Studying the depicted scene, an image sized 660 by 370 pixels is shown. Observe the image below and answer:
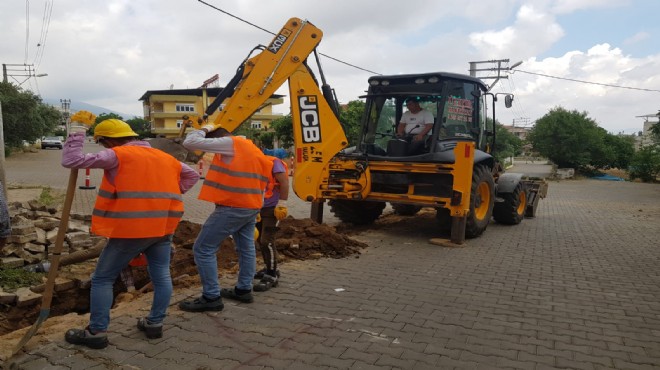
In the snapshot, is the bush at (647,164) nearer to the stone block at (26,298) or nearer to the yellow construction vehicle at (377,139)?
the yellow construction vehicle at (377,139)

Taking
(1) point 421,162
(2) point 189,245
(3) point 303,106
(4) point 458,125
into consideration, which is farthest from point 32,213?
(4) point 458,125

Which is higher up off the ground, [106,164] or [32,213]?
[106,164]

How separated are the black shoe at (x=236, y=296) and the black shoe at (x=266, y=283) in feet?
1.02

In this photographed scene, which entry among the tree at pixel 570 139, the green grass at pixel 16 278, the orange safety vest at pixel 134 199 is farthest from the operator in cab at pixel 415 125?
the tree at pixel 570 139

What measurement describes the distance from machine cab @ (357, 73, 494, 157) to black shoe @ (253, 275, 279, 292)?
381 centimetres

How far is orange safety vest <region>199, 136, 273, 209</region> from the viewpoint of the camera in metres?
4.29

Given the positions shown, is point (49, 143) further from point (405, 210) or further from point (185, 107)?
point (405, 210)

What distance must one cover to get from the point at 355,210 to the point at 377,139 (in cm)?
134

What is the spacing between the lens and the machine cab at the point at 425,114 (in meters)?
8.14

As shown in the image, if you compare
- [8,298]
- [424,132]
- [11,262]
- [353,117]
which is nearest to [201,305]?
[8,298]

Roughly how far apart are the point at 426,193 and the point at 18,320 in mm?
5534

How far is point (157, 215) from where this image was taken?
11.3 feet

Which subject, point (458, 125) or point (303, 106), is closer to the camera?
point (303, 106)

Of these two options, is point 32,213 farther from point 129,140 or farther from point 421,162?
point 421,162
